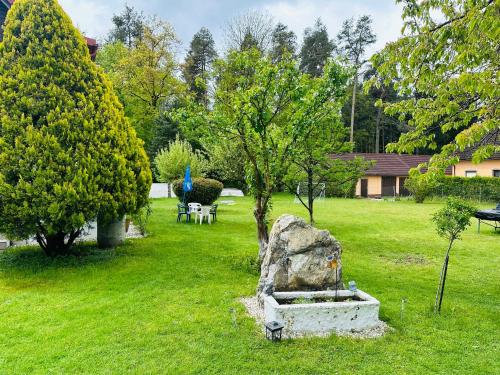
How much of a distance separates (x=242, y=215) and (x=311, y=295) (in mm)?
11582

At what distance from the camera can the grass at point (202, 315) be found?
13.0 ft

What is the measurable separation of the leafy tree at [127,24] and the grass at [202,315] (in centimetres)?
3760

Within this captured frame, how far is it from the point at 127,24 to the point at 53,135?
→ 3988 centimetres

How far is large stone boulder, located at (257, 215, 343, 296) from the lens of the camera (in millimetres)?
5461

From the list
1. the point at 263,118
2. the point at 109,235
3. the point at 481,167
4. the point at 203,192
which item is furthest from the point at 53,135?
the point at 481,167

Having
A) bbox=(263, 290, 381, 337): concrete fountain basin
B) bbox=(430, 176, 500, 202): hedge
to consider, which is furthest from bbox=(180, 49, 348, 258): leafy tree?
bbox=(430, 176, 500, 202): hedge

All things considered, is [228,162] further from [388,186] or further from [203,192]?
[388,186]

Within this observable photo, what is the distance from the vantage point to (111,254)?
8492 millimetres

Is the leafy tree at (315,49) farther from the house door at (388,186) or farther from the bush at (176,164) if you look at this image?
the bush at (176,164)

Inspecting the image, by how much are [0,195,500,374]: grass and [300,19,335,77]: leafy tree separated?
1351 inches

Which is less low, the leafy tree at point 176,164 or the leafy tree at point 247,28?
the leafy tree at point 247,28

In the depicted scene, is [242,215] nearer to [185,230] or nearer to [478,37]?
[185,230]

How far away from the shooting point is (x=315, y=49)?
4103 cm

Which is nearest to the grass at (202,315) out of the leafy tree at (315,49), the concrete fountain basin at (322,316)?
the concrete fountain basin at (322,316)
